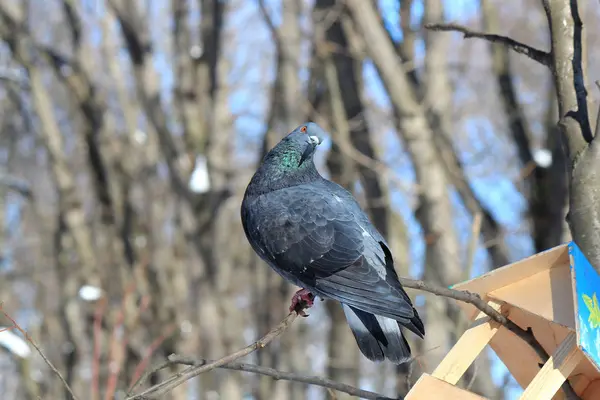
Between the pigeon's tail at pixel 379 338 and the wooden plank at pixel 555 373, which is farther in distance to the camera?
the pigeon's tail at pixel 379 338

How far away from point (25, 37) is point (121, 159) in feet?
4.64

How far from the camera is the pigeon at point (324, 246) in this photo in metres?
2.35

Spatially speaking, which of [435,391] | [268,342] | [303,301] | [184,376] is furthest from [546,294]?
[184,376]

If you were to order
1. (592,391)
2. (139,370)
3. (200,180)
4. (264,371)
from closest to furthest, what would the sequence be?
(264,371) < (592,391) < (139,370) < (200,180)

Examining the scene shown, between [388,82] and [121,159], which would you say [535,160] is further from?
[121,159]

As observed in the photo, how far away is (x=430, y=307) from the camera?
17.7 ft

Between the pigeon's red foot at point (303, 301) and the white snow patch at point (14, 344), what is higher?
the pigeon's red foot at point (303, 301)

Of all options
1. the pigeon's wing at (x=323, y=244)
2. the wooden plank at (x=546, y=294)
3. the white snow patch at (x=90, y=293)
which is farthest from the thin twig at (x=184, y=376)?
the white snow patch at (x=90, y=293)

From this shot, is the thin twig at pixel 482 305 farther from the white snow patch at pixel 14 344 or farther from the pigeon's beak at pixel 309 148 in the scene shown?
the white snow patch at pixel 14 344

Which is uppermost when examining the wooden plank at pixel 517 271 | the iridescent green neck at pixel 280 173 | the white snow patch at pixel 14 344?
the iridescent green neck at pixel 280 173

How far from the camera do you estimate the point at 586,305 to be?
199 cm

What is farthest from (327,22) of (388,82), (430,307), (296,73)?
(430,307)

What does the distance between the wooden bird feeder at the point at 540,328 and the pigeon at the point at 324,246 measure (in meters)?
0.19

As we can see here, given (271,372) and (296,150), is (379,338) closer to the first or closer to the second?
(271,372)
